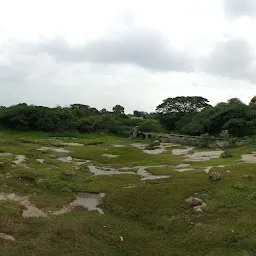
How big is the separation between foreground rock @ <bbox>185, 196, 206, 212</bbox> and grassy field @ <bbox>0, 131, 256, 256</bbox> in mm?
266

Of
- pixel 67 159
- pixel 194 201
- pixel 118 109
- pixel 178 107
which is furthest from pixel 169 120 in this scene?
pixel 194 201

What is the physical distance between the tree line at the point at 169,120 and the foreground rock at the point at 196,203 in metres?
50.3

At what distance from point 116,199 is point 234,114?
5555 centimetres

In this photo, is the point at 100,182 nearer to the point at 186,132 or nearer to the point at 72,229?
the point at 72,229

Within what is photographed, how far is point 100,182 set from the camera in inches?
1155

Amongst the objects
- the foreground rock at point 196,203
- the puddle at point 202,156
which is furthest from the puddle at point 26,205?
the puddle at point 202,156

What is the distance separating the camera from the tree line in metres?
73.8

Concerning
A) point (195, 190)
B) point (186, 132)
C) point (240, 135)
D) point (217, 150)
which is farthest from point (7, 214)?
point (186, 132)

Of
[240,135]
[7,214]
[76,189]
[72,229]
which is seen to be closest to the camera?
[72,229]

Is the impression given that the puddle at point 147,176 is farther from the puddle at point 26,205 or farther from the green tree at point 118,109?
the green tree at point 118,109

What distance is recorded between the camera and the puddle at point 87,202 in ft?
75.5

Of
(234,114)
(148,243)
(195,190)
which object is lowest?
(148,243)

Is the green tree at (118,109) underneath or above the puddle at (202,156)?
above

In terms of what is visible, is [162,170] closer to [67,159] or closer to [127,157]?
[127,157]
